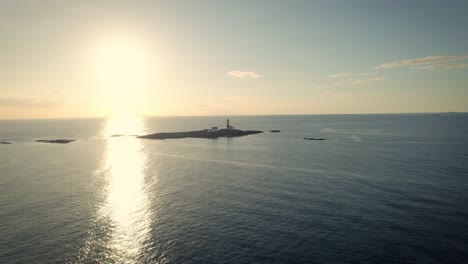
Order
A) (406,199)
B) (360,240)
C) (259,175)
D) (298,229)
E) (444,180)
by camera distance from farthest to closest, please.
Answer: (259,175)
(444,180)
(406,199)
(298,229)
(360,240)

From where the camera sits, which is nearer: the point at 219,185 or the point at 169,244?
the point at 169,244

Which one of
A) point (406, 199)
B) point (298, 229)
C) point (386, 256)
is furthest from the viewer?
point (406, 199)

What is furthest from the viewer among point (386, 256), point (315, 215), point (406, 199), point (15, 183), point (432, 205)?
point (15, 183)

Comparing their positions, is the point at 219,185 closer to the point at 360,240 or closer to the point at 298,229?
the point at 298,229

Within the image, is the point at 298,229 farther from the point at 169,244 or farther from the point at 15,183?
the point at 15,183

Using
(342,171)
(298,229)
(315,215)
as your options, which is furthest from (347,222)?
(342,171)

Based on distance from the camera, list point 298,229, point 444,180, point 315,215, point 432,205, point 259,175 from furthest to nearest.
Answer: point 259,175
point 444,180
point 432,205
point 315,215
point 298,229

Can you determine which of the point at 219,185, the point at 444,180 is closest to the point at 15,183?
the point at 219,185
